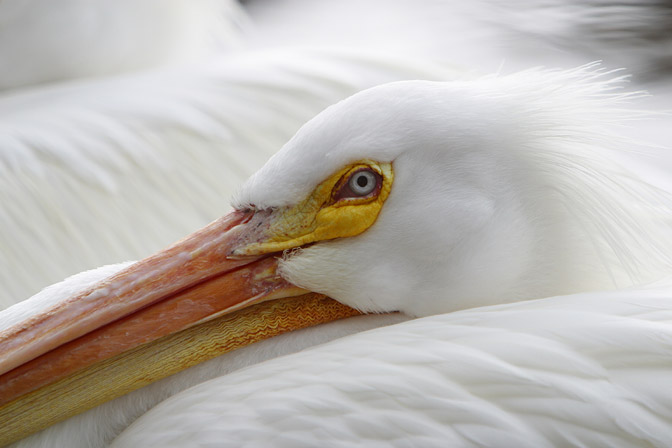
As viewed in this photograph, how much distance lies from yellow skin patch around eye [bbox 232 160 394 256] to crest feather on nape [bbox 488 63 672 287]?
0.76 ft

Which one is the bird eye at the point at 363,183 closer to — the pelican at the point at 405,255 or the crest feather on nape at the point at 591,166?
the pelican at the point at 405,255

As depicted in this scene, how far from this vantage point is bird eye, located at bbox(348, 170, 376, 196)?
149cm

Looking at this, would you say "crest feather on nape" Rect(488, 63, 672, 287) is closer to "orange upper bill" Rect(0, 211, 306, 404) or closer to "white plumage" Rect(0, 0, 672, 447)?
"white plumage" Rect(0, 0, 672, 447)

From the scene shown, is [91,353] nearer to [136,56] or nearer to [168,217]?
[168,217]

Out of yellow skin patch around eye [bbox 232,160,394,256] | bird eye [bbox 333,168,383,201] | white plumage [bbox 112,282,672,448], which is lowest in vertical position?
white plumage [bbox 112,282,672,448]

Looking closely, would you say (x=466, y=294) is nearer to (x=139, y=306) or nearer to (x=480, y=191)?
(x=480, y=191)

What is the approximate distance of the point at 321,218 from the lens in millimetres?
1516

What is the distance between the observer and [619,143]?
1.49 meters

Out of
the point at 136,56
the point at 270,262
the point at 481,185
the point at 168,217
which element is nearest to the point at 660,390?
the point at 481,185

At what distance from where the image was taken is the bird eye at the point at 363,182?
1485 millimetres

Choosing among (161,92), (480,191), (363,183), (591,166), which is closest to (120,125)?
(161,92)

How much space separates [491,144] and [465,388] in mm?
384

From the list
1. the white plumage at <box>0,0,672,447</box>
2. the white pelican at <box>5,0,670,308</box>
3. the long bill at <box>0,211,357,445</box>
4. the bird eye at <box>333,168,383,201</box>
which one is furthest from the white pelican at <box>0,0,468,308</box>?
the bird eye at <box>333,168,383,201</box>

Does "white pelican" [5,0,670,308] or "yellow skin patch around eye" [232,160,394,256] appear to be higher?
"white pelican" [5,0,670,308]
